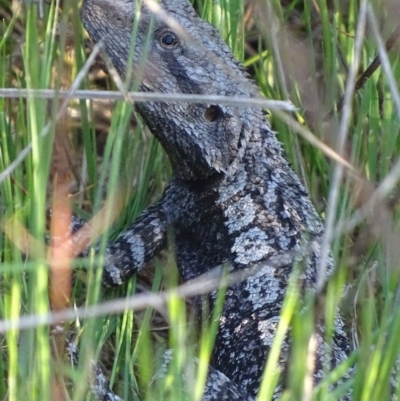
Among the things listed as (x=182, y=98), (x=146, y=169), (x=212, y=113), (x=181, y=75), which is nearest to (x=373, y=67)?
(x=212, y=113)

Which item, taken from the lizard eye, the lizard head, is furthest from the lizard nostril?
the lizard eye

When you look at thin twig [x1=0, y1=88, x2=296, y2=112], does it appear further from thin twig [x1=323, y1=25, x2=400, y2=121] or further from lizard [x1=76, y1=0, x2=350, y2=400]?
thin twig [x1=323, y1=25, x2=400, y2=121]

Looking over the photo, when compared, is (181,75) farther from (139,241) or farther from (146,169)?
(139,241)

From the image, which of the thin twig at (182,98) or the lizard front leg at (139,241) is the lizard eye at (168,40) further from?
the thin twig at (182,98)

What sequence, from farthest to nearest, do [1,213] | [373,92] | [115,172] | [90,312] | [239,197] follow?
[373,92] < [239,197] < [1,213] < [115,172] < [90,312]

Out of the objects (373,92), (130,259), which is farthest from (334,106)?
(130,259)

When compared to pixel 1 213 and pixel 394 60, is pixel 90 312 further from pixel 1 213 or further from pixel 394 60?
pixel 394 60
